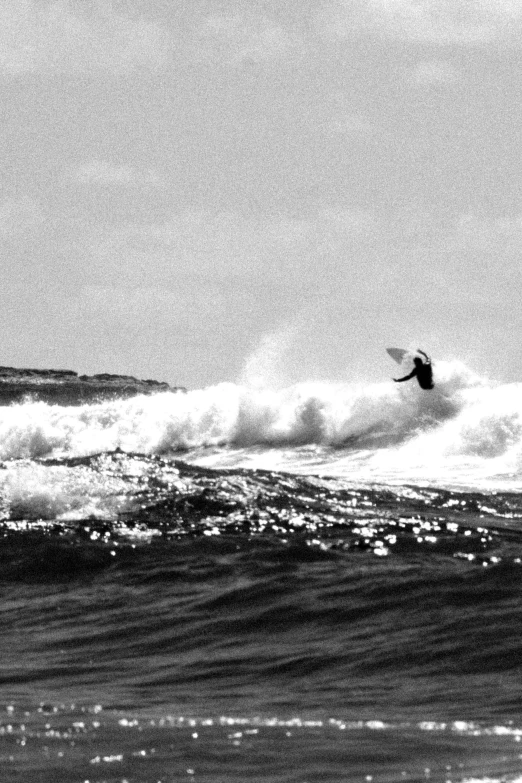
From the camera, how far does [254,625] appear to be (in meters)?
13.4

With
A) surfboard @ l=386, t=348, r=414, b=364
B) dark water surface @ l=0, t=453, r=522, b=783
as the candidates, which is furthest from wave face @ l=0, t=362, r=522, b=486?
dark water surface @ l=0, t=453, r=522, b=783

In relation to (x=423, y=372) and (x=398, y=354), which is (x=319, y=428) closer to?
(x=398, y=354)

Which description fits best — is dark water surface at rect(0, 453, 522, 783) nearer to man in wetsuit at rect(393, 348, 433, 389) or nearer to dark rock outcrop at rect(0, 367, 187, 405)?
man in wetsuit at rect(393, 348, 433, 389)

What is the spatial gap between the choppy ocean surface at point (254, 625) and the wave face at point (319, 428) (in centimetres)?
307

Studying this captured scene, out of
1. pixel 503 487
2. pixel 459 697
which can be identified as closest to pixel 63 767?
pixel 459 697

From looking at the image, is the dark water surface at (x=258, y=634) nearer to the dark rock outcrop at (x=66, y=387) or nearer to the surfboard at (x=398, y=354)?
the surfboard at (x=398, y=354)

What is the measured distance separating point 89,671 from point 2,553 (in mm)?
5756

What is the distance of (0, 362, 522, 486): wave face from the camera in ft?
102

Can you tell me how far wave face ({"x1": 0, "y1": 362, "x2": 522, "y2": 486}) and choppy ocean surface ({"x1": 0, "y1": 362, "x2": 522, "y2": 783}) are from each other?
3.07m

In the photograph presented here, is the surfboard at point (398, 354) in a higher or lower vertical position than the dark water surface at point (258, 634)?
higher

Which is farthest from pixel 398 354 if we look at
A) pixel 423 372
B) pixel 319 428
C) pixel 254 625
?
pixel 254 625

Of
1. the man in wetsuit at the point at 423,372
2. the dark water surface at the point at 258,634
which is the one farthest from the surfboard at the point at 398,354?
the dark water surface at the point at 258,634

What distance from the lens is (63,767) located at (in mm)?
8922

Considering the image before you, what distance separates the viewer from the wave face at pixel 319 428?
31109 millimetres
